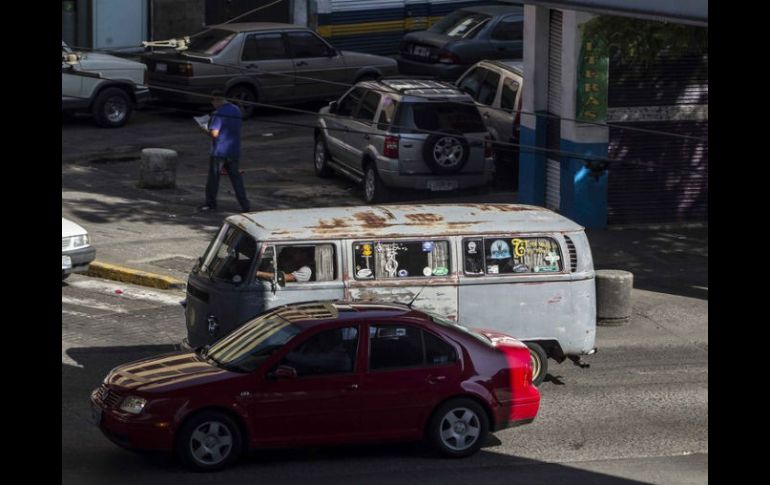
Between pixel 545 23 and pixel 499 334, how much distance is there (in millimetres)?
9714

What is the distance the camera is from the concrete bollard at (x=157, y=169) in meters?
22.7

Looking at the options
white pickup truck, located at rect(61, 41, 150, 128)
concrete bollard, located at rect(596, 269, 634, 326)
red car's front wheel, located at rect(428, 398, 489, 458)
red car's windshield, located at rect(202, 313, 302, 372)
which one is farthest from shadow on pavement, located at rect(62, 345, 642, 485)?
white pickup truck, located at rect(61, 41, 150, 128)

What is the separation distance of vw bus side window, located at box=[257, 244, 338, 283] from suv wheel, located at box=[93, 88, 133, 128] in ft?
46.4

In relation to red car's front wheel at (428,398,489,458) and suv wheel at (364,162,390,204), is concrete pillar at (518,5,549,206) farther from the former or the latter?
red car's front wheel at (428,398,489,458)

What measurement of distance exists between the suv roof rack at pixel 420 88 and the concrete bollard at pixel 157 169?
376cm

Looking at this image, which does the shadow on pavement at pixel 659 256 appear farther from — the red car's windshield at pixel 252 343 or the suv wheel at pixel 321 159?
the red car's windshield at pixel 252 343

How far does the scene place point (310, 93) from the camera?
28594 mm

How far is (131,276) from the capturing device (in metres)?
18.2

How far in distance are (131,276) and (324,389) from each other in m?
7.06

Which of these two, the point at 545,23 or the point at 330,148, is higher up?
the point at 545,23

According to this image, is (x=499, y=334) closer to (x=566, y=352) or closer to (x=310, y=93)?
(x=566, y=352)

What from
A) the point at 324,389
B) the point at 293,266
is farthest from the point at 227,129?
the point at 324,389

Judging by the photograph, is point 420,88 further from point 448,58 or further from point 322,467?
point 322,467
